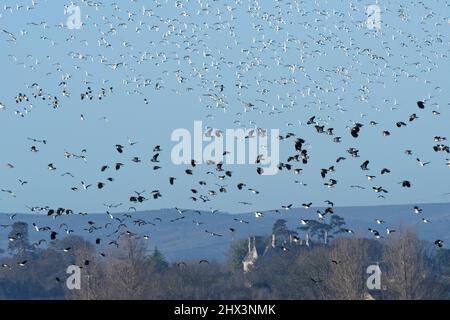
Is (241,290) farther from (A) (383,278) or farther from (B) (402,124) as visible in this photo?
(B) (402,124)

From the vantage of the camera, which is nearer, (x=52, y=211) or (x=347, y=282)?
(x=52, y=211)

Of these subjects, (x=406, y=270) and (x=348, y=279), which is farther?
(x=406, y=270)

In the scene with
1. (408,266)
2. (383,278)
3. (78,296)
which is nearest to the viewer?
(78,296)

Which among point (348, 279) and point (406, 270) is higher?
point (406, 270)

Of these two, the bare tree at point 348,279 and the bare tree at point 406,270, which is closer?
the bare tree at point 348,279

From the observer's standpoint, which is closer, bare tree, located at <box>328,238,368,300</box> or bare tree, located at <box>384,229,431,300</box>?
bare tree, located at <box>328,238,368,300</box>
